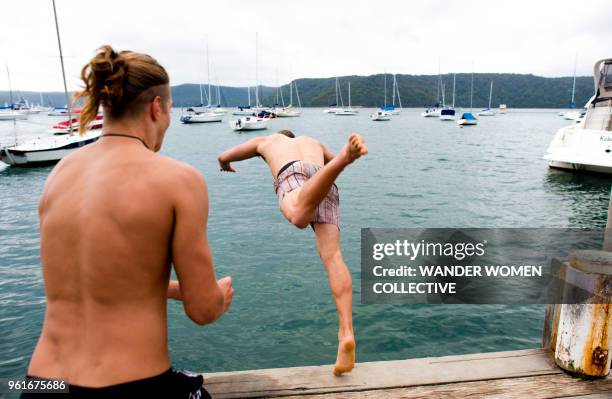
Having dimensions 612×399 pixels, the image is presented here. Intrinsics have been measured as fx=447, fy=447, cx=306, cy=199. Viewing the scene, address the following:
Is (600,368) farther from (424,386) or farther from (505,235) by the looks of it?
(505,235)

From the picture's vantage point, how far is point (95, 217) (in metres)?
1.67

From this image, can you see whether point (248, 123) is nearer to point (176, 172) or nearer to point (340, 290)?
point (340, 290)

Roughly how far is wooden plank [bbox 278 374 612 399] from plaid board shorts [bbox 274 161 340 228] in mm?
1243

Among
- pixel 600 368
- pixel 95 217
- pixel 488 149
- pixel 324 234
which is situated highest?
pixel 95 217

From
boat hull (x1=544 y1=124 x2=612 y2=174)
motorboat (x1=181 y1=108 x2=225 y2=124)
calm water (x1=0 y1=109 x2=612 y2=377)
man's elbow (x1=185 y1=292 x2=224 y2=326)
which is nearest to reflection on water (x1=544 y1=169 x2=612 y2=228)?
calm water (x1=0 y1=109 x2=612 y2=377)

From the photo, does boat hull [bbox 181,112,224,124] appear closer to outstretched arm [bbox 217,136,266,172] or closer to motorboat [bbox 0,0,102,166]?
motorboat [bbox 0,0,102,166]

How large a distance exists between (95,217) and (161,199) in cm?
25

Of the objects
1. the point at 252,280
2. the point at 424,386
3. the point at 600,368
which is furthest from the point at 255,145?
the point at 252,280

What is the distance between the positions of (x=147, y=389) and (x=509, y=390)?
2.63 metres

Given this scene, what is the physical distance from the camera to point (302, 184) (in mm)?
3498

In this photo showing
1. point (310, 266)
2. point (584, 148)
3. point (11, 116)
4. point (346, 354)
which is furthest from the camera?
point (11, 116)

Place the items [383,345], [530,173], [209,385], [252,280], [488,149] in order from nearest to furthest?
[209,385] → [383,345] → [252,280] → [530,173] → [488,149]

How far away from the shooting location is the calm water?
23.7ft

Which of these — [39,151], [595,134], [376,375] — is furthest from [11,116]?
[376,375]
